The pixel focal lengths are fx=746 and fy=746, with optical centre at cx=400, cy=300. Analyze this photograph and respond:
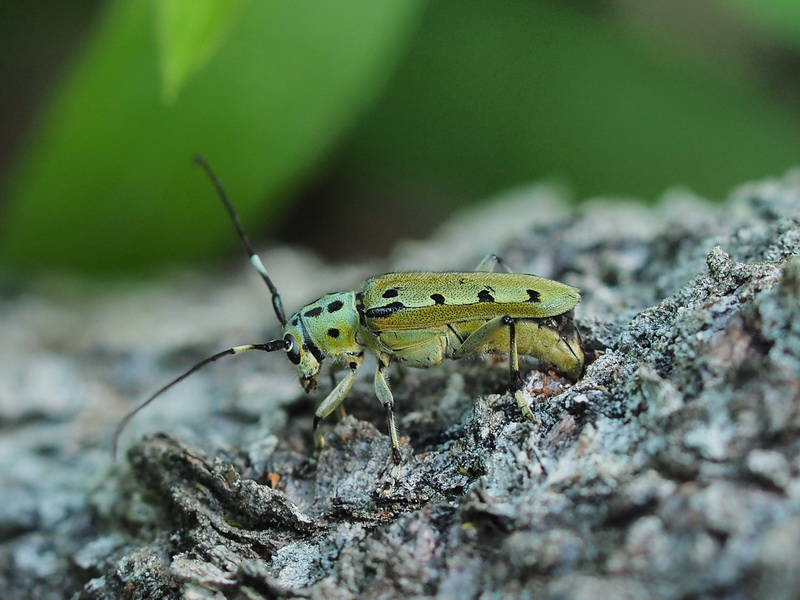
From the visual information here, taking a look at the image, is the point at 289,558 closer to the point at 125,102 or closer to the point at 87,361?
the point at 87,361

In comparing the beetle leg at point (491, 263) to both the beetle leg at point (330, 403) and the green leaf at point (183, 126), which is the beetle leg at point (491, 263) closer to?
the beetle leg at point (330, 403)

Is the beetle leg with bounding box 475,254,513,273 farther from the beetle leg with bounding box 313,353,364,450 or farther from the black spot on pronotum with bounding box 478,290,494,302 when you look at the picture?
the beetle leg with bounding box 313,353,364,450

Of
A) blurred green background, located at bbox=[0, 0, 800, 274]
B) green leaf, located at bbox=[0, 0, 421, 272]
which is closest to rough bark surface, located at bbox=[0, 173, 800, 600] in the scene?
green leaf, located at bbox=[0, 0, 421, 272]

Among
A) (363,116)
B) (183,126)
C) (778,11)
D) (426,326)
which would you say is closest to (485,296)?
(426,326)

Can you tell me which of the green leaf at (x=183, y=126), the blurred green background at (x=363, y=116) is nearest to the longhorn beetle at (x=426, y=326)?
the green leaf at (x=183, y=126)

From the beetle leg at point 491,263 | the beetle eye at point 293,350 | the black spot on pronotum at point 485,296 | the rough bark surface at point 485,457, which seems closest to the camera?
the rough bark surface at point 485,457

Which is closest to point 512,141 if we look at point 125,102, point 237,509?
point 125,102
